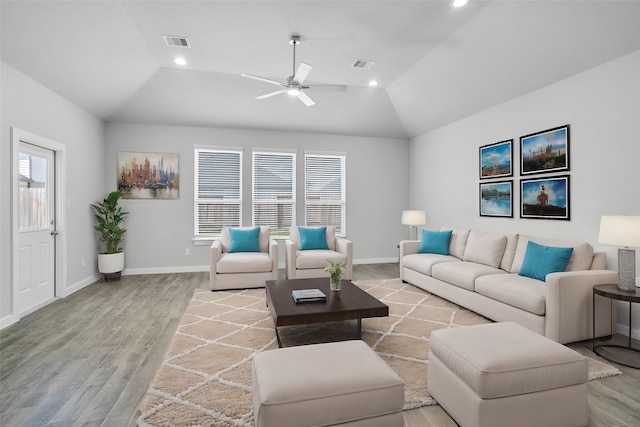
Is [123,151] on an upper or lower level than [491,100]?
lower

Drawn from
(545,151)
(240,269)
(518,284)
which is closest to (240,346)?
(240,269)

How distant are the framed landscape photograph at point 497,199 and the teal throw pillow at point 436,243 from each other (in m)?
0.66

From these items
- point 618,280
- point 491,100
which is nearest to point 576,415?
point 618,280

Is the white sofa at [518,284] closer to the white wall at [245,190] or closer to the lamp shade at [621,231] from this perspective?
the lamp shade at [621,231]

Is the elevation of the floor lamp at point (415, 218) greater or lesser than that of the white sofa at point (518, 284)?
greater

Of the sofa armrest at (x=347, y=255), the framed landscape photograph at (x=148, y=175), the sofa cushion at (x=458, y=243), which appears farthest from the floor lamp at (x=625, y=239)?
the framed landscape photograph at (x=148, y=175)

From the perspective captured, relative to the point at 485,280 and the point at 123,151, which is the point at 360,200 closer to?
the point at 485,280

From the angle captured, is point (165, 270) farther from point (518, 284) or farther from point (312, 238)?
point (518, 284)

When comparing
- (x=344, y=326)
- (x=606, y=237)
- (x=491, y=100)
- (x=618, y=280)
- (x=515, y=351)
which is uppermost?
(x=491, y=100)

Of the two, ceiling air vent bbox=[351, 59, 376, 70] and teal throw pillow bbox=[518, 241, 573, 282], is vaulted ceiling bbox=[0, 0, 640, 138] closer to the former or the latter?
ceiling air vent bbox=[351, 59, 376, 70]

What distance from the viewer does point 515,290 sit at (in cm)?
315

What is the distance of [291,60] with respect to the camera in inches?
172

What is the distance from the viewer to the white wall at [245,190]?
5938 mm

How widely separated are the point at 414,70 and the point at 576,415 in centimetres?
440
